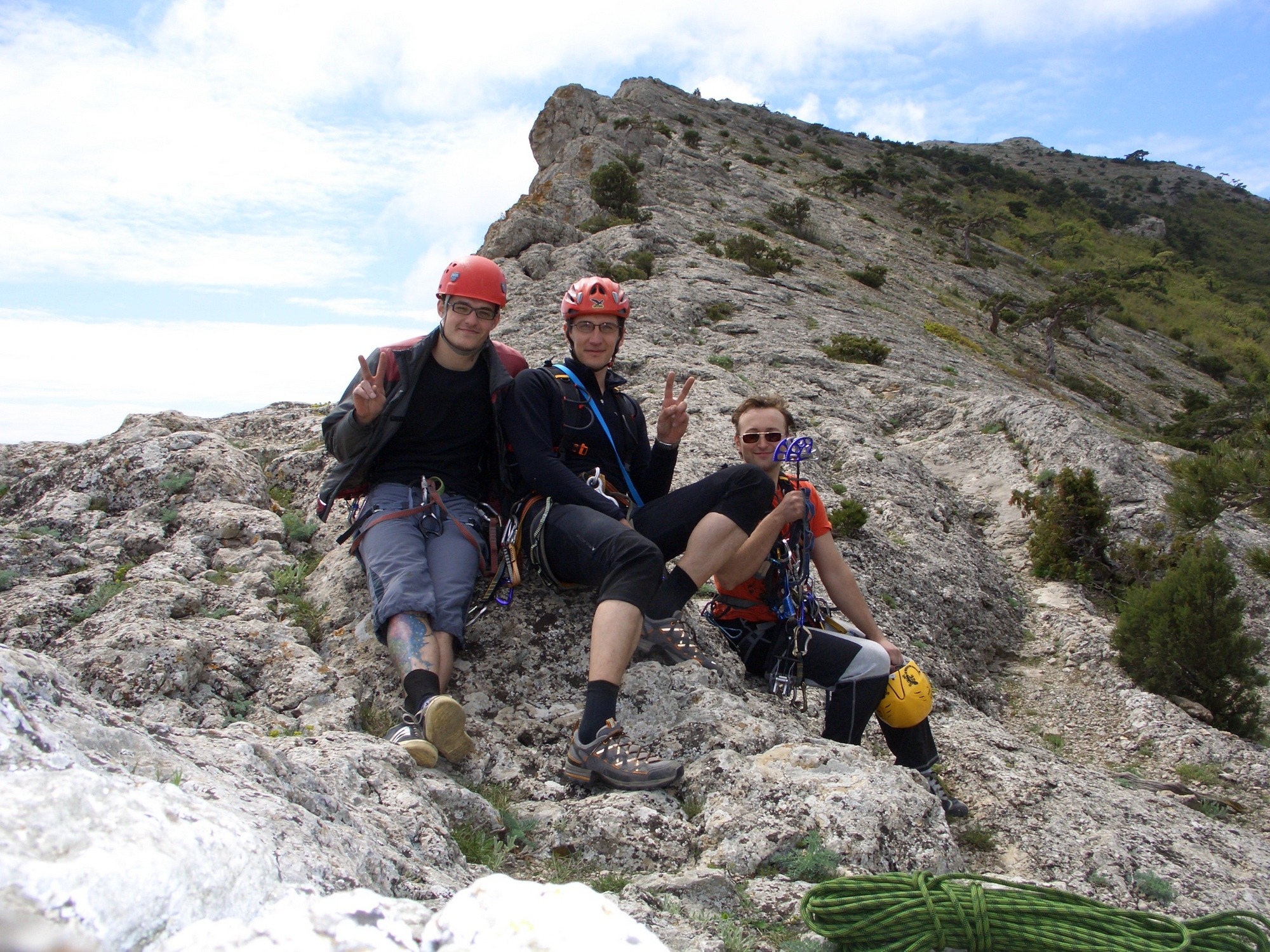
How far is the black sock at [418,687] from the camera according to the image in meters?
3.82

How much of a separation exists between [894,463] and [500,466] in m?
6.56

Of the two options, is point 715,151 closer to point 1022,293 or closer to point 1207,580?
point 1022,293

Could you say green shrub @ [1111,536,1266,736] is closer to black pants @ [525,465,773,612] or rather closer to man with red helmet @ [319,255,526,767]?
black pants @ [525,465,773,612]

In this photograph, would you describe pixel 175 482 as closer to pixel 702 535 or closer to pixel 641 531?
pixel 641 531

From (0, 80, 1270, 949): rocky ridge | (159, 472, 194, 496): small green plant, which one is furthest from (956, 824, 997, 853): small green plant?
(159, 472, 194, 496): small green plant

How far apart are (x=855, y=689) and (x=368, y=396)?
3442 mm

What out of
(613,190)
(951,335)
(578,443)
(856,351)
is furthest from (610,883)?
(613,190)

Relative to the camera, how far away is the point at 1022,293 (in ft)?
116

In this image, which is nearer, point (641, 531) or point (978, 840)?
point (978, 840)

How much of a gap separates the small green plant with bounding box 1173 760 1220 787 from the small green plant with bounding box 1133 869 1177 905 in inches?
104

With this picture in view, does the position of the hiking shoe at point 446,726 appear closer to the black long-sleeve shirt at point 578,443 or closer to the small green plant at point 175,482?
the black long-sleeve shirt at point 578,443

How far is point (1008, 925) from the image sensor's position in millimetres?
2334

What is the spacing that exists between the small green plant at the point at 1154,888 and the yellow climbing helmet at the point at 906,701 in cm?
126

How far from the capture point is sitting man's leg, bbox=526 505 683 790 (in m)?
3.72
